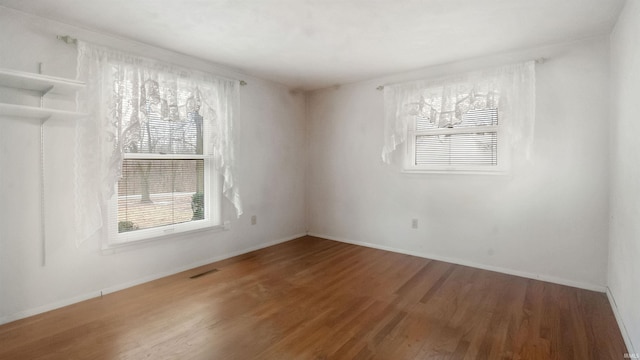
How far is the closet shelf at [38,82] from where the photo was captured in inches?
78.9

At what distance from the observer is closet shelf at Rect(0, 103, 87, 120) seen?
2.05m

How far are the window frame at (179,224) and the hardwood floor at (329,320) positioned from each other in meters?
0.46

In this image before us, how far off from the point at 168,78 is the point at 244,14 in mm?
1186

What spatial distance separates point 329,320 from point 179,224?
2011 mm

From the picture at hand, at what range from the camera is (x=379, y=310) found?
2.39 meters

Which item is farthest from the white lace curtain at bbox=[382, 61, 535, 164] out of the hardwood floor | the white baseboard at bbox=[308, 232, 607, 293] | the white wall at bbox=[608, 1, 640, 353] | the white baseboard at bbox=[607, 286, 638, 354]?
the hardwood floor

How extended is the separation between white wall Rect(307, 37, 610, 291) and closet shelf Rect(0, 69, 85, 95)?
3.07 m

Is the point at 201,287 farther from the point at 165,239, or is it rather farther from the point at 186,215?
the point at 186,215

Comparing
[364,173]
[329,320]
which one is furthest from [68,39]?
[364,173]

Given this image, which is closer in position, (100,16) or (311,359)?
(311,359)

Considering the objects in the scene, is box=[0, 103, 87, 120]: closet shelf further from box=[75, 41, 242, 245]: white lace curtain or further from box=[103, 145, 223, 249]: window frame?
box=[103, 145, 223, 249]: window frame

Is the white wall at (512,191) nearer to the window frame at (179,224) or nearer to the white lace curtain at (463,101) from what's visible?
the white lace curtain at (463,101)

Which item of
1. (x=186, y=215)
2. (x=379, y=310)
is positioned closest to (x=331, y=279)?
(x=379, y=310)

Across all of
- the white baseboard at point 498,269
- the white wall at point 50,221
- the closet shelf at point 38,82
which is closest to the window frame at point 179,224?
the white wall at point 50,221
